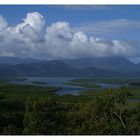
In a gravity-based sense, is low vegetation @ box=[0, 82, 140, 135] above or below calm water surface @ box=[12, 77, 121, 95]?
below

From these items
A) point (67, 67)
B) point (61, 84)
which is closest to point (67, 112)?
point (61, 84)

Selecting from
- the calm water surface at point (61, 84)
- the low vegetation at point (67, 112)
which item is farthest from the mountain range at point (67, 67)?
the low vegetation at point (67, 112)

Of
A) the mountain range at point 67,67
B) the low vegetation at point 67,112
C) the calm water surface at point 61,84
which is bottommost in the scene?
the low vegetation at point 67,112

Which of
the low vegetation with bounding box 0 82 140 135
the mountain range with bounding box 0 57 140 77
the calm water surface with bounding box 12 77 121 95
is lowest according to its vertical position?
the low vegetation with bounding box 0 82 140 135

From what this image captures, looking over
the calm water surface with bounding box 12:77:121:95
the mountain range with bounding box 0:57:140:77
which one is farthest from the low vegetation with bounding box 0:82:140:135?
the mountain range with bounding box 0:57:140:77

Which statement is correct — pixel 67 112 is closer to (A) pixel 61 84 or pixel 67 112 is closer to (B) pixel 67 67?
(A) pixel 61 84

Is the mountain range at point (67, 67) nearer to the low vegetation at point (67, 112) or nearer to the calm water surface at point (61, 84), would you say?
the calm water surface at point (61, 84)

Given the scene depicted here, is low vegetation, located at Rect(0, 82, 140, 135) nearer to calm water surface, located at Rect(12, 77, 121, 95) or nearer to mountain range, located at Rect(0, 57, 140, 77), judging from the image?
calm water surface, located at Rect(12, 77, 121, 95)

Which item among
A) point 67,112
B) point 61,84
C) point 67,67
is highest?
point 67,67
